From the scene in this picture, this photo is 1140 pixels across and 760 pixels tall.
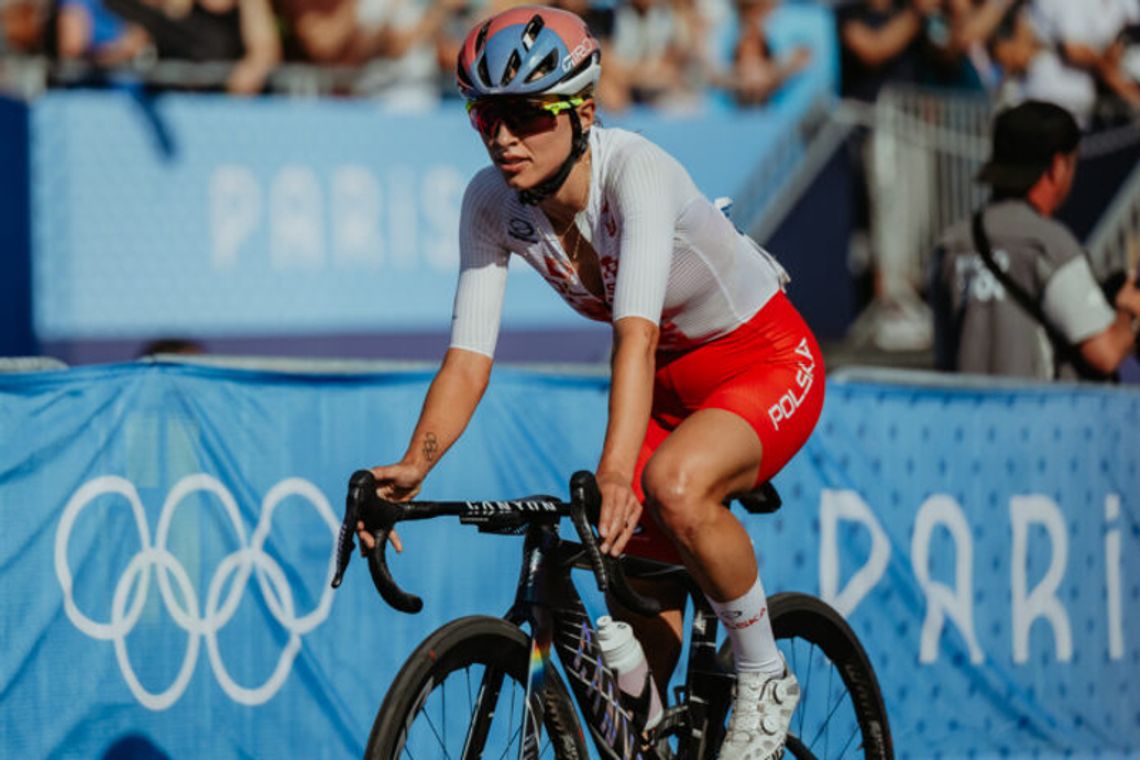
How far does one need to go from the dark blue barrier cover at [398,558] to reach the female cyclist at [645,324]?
1351mm

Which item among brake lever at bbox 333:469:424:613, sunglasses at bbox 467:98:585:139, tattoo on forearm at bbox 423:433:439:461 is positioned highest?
sunglasses at bbox 467:98:585:139

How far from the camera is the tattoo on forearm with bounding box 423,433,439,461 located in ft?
15.3

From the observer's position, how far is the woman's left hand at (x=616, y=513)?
411cm

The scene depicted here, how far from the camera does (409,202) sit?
1112cm

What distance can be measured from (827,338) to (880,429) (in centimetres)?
481

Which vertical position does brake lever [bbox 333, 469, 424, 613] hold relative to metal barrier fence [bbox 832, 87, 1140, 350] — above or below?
below

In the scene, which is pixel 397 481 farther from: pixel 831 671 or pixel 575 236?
pixel 831 671

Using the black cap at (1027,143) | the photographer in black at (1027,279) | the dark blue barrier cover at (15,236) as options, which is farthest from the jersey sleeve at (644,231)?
the dark blue barrier cover at (15,236)

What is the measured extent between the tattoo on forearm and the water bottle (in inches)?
22.8

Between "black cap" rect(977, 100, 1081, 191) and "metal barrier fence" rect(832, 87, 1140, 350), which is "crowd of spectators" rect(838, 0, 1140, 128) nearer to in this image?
"metal barrier fence" rect(832, 87, 1140, 350)

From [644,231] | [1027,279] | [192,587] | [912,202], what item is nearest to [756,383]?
[644,231]

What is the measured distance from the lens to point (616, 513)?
4.13 metres

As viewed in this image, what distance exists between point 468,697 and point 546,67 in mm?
1532

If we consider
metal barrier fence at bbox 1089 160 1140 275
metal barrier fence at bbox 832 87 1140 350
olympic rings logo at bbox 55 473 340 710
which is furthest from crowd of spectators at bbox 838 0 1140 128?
olympic rings logo at bbox 55 473 340 710
